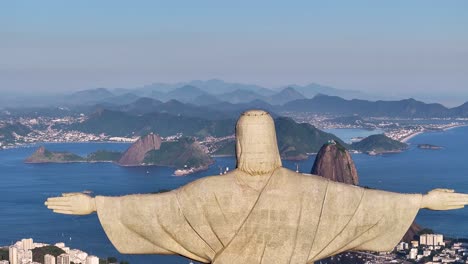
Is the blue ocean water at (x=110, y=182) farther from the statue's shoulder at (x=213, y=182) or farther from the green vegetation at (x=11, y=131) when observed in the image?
the statue's shoulder at (x=213, y=182)

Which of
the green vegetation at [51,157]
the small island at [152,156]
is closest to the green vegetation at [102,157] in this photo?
the small island at [152,156]

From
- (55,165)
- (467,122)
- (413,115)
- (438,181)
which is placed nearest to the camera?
(438,181)

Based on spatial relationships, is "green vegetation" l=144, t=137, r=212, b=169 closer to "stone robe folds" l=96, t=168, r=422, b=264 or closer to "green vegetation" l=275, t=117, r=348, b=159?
"green vegetation" l=275, t=117, r=348, b=159

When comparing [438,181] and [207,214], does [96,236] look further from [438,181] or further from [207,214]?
[207,214]

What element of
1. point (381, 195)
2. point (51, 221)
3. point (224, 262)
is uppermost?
point (381, 195)

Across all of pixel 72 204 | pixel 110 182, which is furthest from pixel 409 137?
pixel 72 204

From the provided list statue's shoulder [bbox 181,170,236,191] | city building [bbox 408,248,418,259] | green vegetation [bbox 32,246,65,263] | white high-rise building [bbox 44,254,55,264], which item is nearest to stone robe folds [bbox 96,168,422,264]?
statue's shoulder [bbox 181,170,236,191]

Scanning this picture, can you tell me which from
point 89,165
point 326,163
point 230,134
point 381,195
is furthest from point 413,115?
point 381,195

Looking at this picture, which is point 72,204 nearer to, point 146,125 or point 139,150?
point 139,150
